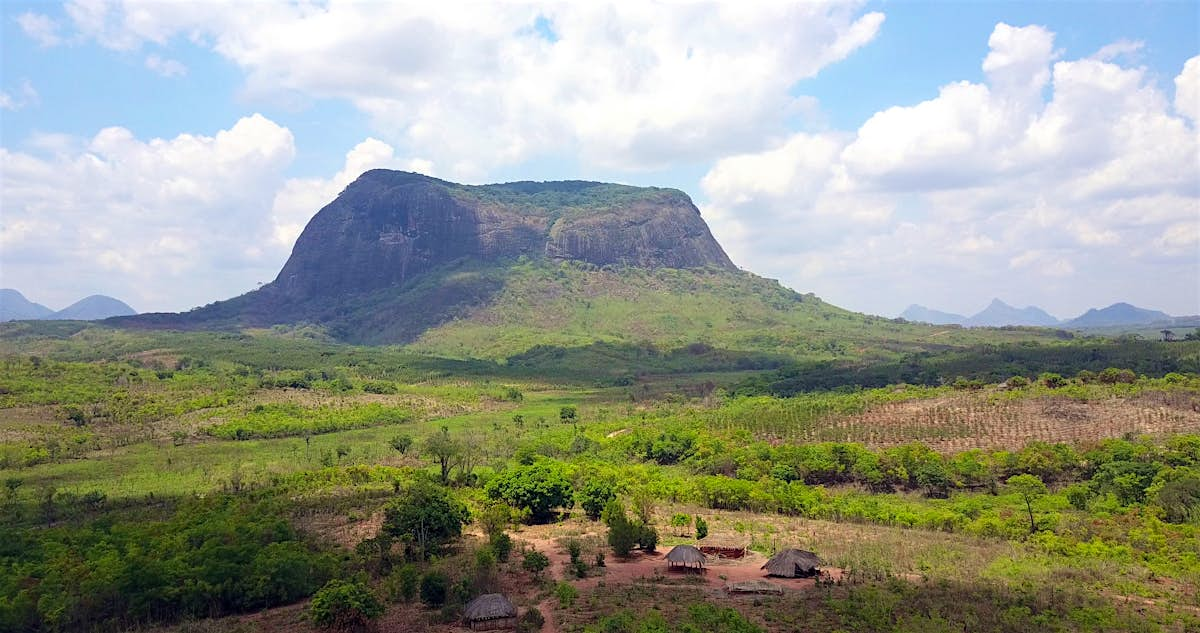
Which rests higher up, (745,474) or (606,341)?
(606,341)

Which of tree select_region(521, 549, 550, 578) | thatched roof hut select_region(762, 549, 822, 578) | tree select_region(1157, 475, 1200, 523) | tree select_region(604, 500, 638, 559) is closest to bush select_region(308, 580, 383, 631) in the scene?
tree select_region(521, 549, 550, 578)

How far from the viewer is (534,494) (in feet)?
156

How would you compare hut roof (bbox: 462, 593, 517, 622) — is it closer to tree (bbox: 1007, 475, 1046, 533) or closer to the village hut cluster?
the village hut cluster

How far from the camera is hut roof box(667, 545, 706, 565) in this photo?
3550cm

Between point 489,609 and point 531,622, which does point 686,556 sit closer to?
point 531,622

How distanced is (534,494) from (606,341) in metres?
134

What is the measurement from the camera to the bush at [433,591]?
102ft

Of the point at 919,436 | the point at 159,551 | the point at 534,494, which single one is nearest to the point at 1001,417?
the point at 919,436

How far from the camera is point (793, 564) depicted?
34.2 m

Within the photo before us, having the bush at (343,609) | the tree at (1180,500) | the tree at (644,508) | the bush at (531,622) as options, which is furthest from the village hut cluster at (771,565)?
the tree at (1180,500)

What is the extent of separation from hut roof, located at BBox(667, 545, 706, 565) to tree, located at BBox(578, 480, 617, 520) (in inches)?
460

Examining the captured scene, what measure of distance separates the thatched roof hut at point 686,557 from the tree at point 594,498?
11642 mm

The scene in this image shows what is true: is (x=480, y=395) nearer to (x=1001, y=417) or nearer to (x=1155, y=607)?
(x=1001, y=417)

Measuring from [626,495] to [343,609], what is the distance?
2910cm
